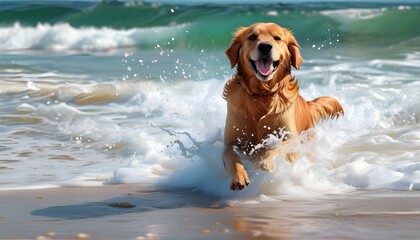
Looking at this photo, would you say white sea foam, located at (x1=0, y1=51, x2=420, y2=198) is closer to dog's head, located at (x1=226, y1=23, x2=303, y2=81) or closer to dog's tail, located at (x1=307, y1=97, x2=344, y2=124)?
dog's tail, located at (x1=307, y1=97, x2=344, y2=124)

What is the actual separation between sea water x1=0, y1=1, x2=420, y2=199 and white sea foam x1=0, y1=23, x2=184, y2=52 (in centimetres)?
6

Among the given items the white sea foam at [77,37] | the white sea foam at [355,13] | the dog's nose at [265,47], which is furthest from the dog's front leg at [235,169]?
the white sea foam at [355,13]

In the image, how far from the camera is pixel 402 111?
8852mm

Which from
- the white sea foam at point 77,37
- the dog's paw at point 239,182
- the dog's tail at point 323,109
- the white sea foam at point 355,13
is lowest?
the dog's paw at point 239,182

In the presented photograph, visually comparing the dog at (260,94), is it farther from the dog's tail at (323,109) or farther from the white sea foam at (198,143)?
the dog's tail at (323,109)

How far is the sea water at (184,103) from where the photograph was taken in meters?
5.85

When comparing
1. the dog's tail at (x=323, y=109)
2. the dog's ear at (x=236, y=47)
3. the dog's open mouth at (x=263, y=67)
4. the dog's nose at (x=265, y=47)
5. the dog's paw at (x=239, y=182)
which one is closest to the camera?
the dog's paw at (x=239, y=182)

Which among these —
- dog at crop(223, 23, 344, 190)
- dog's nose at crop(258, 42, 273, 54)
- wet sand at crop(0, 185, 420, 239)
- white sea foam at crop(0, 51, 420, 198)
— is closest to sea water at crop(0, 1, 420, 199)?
white sea foam at crop(0, 51, 420, 198)

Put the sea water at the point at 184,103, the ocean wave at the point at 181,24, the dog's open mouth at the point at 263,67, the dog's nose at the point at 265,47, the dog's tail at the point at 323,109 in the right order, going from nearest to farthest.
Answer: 1. the dog's nose at the point at 265,47
2. the dog's open mouth at the point at 263,67
3. the sea water at the point at 184,103
4. the dog's tail at the point at 323,109
5. the ocean wave at the point at 181,24

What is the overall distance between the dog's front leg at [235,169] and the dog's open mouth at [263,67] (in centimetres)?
53

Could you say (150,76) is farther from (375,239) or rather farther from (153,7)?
(153,7)

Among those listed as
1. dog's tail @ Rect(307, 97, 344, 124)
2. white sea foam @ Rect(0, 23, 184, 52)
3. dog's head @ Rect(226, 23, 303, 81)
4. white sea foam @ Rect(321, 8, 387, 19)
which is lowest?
dog's tail @ Rect(307, 97, 344, 124)

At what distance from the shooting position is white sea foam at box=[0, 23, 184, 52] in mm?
22344

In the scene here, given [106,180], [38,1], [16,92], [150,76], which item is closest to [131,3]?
[38,1]
